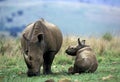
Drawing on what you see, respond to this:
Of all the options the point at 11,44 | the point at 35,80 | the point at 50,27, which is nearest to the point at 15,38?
the point at 11,44

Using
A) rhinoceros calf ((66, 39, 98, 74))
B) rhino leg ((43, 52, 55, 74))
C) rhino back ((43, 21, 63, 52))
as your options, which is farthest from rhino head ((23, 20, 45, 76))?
rhinoceros calf ((66, 39, 98, 74))

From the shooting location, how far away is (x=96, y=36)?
20.8 meters

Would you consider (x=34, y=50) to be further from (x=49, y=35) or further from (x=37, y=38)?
(x=49, y=35)

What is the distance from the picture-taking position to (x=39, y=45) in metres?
11.2

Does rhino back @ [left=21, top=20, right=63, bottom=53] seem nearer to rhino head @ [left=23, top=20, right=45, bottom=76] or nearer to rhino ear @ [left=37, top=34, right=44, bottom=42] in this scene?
rhino head @ [left=23, top=20, right=45, bottom=76]

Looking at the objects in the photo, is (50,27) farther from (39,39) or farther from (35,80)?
(35,80)

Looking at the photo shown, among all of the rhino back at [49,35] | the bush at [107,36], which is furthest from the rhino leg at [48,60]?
the bush at [107,36]

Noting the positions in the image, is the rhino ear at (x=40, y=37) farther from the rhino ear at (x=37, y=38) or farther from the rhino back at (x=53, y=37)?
the rhino back at (x=53, y=37)

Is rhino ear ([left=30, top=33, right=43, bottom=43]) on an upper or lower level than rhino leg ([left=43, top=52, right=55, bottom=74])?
upper

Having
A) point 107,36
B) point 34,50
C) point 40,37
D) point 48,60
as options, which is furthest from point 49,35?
point 107,36

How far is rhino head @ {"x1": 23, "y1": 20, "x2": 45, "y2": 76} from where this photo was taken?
1082 centimetres

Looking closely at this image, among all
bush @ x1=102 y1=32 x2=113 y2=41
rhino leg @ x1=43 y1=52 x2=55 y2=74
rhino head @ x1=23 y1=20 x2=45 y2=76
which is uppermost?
rhino head @ x1=23 y1=20 x2=45 y2=76

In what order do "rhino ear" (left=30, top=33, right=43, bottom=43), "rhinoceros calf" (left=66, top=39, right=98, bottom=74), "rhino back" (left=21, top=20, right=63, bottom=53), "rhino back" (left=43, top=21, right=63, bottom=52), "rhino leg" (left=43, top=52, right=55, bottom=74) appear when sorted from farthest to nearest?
"rhino leg" (left=43, top=52, right=55, bottom=74), "rhino back" (left=43, top=21, right=63, bottom=52), "rhino back" (left=21, top=20, right=63, bottom=53), "rhinoceros calf" (left=66, top=39, right=98, bottom=74), "rhino ear" (left=30, top=33, right=43, bottom=43)

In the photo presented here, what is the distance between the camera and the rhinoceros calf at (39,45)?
1088 centimetres
